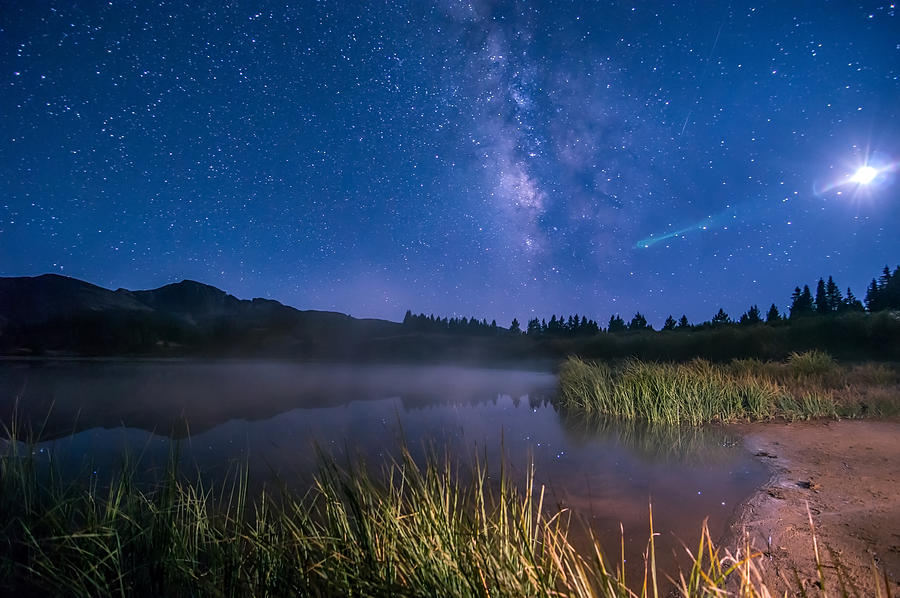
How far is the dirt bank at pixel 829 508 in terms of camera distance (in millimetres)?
3221

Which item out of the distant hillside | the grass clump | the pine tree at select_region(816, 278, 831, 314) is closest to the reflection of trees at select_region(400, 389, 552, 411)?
the grass clump

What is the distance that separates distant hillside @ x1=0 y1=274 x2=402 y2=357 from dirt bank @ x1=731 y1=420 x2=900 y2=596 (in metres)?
59.9

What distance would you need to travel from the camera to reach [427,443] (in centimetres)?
839

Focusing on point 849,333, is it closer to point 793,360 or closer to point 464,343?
point 793,360

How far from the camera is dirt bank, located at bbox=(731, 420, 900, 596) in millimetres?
3221

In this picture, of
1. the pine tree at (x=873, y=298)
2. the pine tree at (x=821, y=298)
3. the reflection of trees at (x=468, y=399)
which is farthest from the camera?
the pine tree at (x=821, y=298)

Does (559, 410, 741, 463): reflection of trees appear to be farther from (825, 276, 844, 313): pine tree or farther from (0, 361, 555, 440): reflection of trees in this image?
(825, 276, 844, 313): pine tree

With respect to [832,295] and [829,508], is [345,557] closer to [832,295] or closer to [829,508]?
[829,508]

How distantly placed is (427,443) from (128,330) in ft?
211

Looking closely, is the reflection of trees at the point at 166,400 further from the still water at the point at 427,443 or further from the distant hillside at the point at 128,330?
the distant hillside at the point at 128,330

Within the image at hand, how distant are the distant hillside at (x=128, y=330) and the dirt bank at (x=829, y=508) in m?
59.9

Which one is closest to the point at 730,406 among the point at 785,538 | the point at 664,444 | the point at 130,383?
the point at 664,444

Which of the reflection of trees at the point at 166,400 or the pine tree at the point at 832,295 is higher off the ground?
the pine tree at the point at 832,295

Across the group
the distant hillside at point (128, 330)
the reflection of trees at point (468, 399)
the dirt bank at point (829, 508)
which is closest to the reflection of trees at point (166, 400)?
the reflection of trees at point (468, 399)
